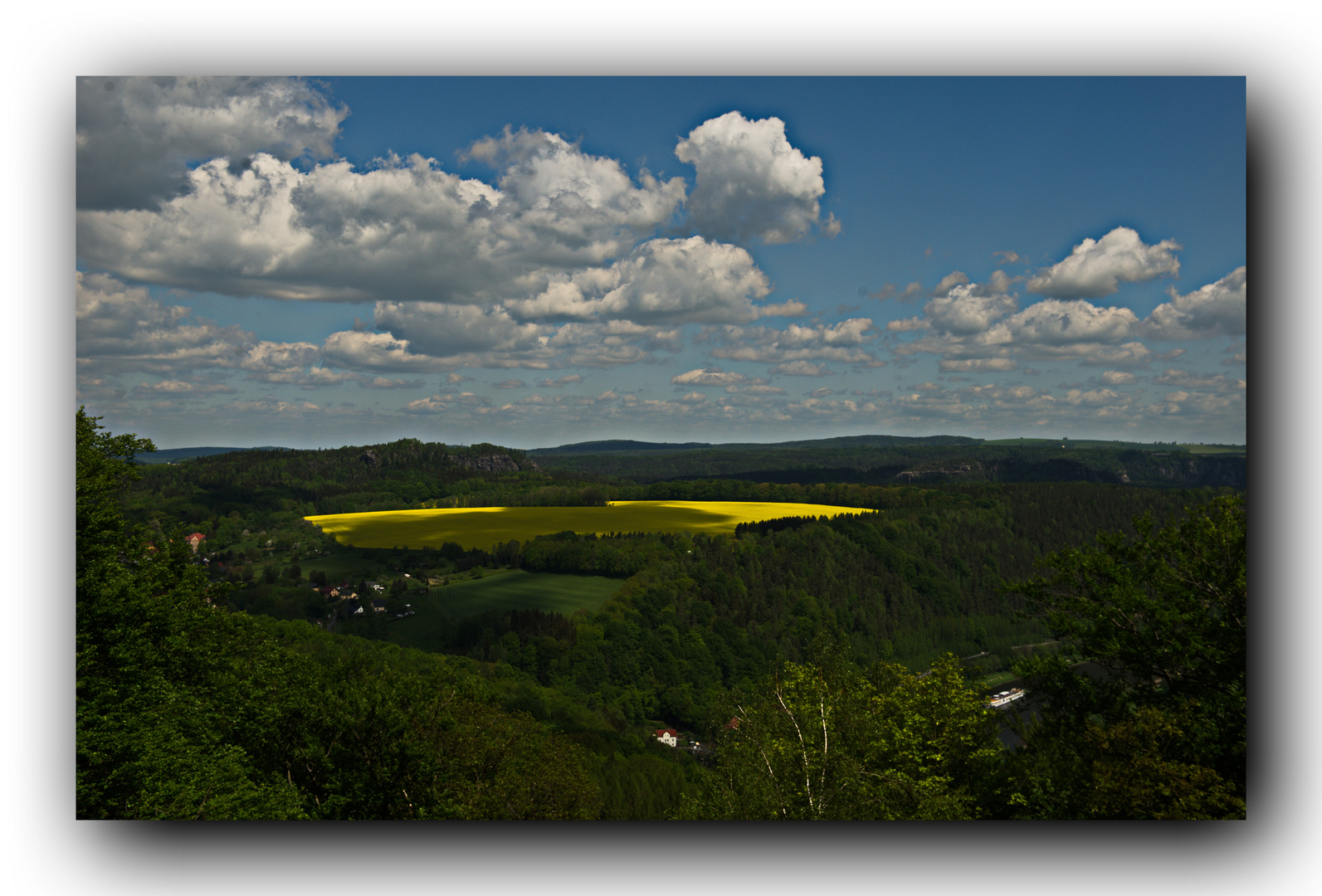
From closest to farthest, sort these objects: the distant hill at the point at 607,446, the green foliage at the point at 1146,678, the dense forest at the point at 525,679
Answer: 1. the green foliage at the point at 1146,678
2. the dense forest at the point at 525,679
3. the distant hill at the point at 607,446

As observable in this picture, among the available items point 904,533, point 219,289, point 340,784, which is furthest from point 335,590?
point 904,533

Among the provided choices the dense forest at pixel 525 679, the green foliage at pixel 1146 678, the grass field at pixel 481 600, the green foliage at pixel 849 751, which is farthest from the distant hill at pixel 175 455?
the green foliage at pixel 1146 678

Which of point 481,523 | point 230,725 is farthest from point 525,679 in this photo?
point 230,725

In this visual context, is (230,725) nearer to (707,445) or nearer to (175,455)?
(175,455)

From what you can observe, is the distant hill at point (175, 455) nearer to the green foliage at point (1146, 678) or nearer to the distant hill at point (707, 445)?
the distant hill at point (707, 445)

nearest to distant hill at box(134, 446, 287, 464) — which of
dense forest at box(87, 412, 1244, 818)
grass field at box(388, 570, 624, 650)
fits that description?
dense forest at box(87, 412, 1244, 818)

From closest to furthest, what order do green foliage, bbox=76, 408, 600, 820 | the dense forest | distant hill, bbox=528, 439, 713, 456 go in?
green foliage, bbox=76, 408, 600, 820, the dense forest, distant hill, bbox=528, 439, 713, 456

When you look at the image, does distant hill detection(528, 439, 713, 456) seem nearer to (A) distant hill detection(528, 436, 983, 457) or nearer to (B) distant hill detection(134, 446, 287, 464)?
(A) distant hill detection(528, 436, 983, 457)
